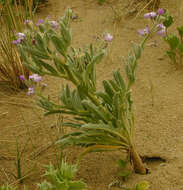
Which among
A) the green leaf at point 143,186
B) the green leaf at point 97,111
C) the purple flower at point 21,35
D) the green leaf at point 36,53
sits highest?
the purple flower at point 21,35

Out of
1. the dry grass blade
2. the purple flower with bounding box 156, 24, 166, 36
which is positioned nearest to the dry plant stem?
the purple flower with bounding box 156, 24, 166, 36

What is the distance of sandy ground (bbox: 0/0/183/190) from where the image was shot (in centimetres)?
175

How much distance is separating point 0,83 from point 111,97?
1.40m

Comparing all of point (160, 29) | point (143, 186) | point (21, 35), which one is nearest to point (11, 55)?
point (21, 35)

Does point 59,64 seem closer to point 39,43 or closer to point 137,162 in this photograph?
point 39,43

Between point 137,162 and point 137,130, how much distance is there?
0.40m

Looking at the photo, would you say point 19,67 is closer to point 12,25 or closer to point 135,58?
point 12,25

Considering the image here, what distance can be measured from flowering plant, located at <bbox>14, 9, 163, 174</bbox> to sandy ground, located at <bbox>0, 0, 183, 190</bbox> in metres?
0.19

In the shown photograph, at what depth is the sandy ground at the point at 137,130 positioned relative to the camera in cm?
175

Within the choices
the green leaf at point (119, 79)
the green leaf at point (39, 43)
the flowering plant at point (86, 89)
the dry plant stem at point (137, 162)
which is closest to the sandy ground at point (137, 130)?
the dry plant stem at point (137, 162)

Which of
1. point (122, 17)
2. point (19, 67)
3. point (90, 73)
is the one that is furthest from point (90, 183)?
point (122, 17)

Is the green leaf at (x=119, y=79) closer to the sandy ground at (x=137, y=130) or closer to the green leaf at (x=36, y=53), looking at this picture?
the green leaf at (x=36, y=53)

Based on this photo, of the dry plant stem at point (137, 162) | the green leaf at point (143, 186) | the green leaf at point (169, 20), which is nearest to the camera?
the green leaf at point (143, 186)

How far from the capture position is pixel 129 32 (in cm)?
344
